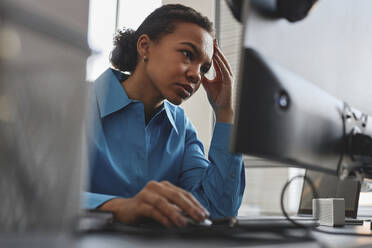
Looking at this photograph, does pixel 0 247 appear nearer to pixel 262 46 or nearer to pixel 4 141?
pixel 4 141

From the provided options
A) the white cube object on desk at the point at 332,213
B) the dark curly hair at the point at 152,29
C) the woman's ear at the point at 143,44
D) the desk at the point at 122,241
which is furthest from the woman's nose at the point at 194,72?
the desk at the point at 122,241

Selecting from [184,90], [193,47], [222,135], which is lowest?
[222,135]

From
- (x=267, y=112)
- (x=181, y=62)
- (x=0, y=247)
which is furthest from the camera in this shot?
(x=181, y=62)

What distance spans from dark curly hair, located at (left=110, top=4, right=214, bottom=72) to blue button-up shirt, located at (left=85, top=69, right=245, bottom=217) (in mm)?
203

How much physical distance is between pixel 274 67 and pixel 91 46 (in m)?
0.24

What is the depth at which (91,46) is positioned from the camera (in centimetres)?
31

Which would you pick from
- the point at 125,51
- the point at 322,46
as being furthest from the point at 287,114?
the point at 125,51

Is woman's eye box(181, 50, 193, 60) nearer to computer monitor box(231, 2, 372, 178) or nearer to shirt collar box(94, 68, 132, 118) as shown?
shirt collar box(94, 68, 132, 118)

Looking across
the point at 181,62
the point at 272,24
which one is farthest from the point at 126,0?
the point at 272,24

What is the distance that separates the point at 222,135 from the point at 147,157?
296 millimetres

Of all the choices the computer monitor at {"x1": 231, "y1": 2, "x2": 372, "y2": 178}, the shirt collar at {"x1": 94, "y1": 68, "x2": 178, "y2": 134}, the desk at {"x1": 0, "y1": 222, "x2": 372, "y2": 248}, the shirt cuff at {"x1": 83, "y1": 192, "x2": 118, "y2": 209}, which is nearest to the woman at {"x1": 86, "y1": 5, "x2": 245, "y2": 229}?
the shirt collar at {"x1": 94, "y1": 68, "x2": 178, "y2": 134}

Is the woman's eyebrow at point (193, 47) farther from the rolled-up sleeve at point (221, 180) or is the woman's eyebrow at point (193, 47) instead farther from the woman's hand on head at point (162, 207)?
the woman's hand on head at point (162, 207)

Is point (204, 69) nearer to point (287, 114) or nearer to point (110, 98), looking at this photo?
point (110, 98)

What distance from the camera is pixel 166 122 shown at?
113cm
